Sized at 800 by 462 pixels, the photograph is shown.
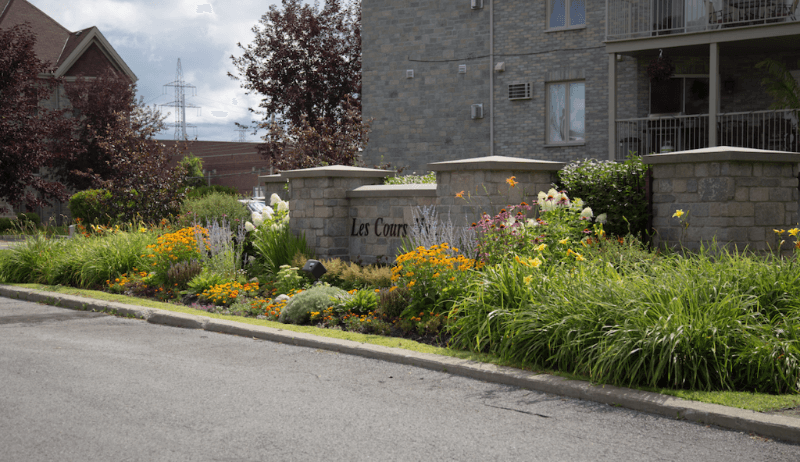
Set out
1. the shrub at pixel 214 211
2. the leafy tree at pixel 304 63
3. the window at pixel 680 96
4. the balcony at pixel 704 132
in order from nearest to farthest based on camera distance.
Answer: the shrub at pixel 214 211 < the balcony at pixel 704 132 < the window at pixel 680 96 < the leafy tree at pixel 304 63

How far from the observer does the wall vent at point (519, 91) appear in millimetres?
19750

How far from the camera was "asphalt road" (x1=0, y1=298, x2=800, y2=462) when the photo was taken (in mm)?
4387

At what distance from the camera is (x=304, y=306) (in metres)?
8.89

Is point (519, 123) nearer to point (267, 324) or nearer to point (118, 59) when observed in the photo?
point (267, 324)

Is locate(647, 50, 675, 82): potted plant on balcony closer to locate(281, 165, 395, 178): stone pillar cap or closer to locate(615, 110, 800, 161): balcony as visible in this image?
locate(615, 110, 800, 161): balcony

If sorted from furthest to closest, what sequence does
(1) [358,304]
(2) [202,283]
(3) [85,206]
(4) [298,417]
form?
(3) [85,206]
(2) [202,283]
(1) [358,304]
(4) [298,417]

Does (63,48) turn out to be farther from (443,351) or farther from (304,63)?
(443,351)

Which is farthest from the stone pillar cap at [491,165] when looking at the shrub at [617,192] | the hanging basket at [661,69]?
the hanging basket at [661,69]

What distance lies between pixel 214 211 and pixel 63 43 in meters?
30.9

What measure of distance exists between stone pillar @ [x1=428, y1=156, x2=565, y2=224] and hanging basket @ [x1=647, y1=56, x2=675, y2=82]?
9.01 m

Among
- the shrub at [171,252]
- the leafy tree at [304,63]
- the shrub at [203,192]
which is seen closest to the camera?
the shrub at [171,252]

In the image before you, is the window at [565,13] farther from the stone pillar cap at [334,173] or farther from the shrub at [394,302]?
the shrub at [394,302]

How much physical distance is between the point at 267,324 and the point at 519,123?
13088 mm

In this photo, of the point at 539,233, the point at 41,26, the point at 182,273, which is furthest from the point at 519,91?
the point at 41,26
